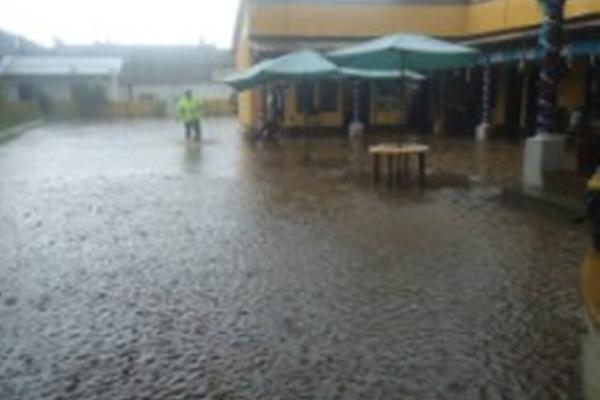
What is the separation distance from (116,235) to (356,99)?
18.0 m

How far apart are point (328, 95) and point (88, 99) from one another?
2167 cm

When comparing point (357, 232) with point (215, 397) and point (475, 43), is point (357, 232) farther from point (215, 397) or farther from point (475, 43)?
point (475, 43)

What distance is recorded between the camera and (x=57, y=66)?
48875 mm

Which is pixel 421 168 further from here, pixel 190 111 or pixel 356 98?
pixel 190 111

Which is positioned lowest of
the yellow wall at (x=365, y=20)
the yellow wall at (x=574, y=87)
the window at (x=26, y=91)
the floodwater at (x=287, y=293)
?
the floodwater at (x=287, y=293)

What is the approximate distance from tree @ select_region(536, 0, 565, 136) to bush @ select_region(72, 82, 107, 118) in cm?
3562

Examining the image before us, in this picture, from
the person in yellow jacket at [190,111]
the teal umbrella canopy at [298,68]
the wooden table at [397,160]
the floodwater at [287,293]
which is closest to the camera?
the floodwater at [287,293]

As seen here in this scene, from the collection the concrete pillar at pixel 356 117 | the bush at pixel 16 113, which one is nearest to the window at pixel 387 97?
the concrete pillar at pixel 356 117

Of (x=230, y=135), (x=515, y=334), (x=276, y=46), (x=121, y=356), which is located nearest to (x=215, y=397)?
(x=121, y=356)

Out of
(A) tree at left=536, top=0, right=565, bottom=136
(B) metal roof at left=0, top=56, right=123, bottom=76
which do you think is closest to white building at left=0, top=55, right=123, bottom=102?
(B) metal roof at left=0, top=56, right=123, bottom=76

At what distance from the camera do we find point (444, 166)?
55.4 feet

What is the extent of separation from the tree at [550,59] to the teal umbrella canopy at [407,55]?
1.72 m

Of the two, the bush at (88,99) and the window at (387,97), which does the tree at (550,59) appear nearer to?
the window at (387,97)

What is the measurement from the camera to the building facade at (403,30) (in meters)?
25.0
